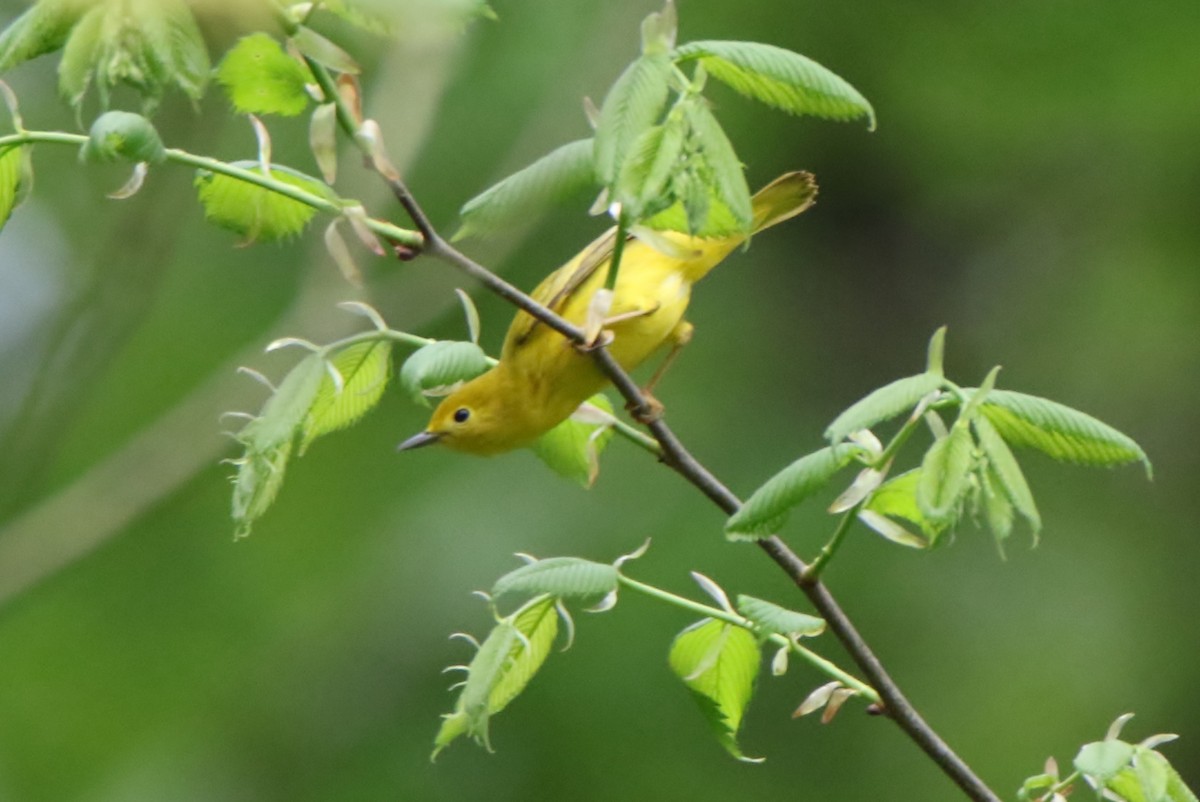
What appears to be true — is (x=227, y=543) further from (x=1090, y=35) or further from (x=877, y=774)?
(x=1090, y=35)

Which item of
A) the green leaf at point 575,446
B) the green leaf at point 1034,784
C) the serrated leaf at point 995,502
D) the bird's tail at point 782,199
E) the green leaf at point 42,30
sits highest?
the green leaf at point 42,30

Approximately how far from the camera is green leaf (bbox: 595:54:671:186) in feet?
6.05

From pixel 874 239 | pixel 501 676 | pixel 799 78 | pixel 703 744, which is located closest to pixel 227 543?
pixel 703 744

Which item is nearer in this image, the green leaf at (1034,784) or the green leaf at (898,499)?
the green leaf at (1034,784)

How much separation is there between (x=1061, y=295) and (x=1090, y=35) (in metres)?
1.49

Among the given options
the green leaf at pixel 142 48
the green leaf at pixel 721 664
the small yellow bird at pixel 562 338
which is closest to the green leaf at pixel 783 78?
the green leaf at pixel 142 48

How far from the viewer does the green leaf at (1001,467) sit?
192cm

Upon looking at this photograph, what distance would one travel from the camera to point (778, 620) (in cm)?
216

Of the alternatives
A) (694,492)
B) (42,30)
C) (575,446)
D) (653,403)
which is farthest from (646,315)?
(694,492)

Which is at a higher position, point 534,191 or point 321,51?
point 321,51

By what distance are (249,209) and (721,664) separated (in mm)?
898

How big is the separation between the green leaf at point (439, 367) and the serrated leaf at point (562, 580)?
26cm

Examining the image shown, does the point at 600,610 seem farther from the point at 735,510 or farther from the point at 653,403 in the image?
the point at 653,403

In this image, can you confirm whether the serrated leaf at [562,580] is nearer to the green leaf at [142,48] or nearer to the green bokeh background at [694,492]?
the green leaf at [142,48]
